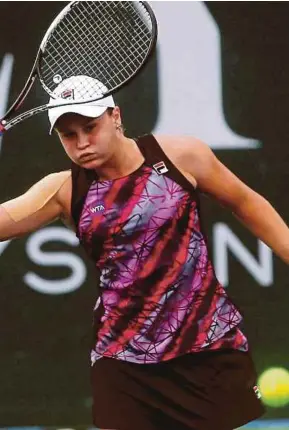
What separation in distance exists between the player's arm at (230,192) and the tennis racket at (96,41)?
367mm

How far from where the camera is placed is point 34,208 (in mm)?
2516

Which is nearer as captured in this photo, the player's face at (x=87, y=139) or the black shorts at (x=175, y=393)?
the player's face at (x=87, y=139)

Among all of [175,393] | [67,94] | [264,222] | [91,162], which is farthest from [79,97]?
[175,393]

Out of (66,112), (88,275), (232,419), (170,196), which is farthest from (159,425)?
(88,275)

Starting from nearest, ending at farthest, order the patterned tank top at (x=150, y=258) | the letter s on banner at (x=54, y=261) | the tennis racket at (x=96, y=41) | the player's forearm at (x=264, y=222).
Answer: the patterned tank top at (x=150, y=258)
the player's forearm at (x=264, y=222)
the tennis racket at (x=96, y=41)
the letter s on banner at (x=54, y=261)

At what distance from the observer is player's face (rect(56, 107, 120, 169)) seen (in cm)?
239

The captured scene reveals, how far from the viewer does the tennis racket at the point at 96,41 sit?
2.83 meters

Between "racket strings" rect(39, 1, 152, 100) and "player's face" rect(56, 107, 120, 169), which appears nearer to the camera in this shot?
"player's face" rect(56, 107, 120, 169)

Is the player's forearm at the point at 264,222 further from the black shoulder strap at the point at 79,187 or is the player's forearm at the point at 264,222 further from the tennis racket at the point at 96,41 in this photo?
the tennis racket at the point at 96,41

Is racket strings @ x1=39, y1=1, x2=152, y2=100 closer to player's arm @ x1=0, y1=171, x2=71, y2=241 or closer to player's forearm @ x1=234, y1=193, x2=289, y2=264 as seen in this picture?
player's arm @ x1=0, y1=171, x2=71, y2=241

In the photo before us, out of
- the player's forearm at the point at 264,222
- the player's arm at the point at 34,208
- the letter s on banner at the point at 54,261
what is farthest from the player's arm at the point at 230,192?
the letter s on banner at the point at 54,261

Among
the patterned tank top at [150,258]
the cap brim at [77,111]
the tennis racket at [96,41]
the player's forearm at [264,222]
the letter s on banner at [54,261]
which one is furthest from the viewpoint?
the letter s on banner at [54,261]

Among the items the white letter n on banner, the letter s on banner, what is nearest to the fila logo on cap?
the letter s on banner

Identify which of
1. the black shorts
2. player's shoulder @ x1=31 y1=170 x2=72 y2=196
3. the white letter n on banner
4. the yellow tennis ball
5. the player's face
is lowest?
the yellow tennis ball
